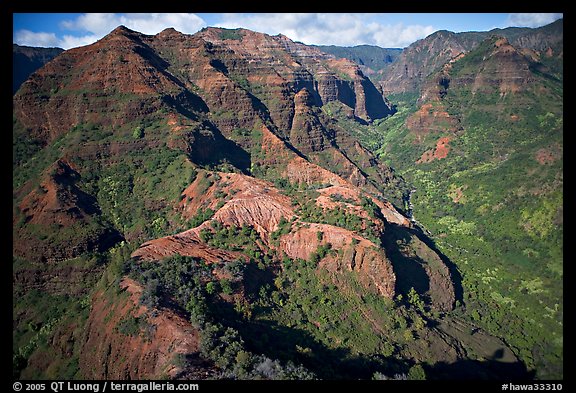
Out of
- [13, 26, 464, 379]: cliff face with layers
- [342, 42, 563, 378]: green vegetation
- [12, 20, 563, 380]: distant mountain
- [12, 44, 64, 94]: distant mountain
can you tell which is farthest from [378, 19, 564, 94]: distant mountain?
[12, 44, 64, 94]: distant mountain

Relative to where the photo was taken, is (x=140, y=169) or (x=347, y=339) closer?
(x=347, y=339)

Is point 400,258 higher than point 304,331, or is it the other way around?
point 400,258

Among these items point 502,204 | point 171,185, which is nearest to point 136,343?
point 171,185

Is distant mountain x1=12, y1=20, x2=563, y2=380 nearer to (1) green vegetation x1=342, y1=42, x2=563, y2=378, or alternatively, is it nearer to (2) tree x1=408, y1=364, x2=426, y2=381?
(2) tree x1=408, y1=364, x2=426, y2=381

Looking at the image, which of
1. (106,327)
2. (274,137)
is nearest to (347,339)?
(106,327)

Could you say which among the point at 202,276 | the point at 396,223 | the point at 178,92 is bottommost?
the point at 202,276

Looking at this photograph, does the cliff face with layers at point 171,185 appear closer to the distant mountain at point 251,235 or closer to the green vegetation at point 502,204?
the distant mountain at point 251,235

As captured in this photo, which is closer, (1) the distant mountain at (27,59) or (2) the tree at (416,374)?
(2) the tree at (416,374)

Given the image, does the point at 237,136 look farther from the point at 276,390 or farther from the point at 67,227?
the point at 276,390

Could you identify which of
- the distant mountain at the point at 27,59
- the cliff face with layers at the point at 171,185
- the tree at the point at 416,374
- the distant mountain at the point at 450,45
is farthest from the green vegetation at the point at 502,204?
the distant mountain at the point at 27,59
